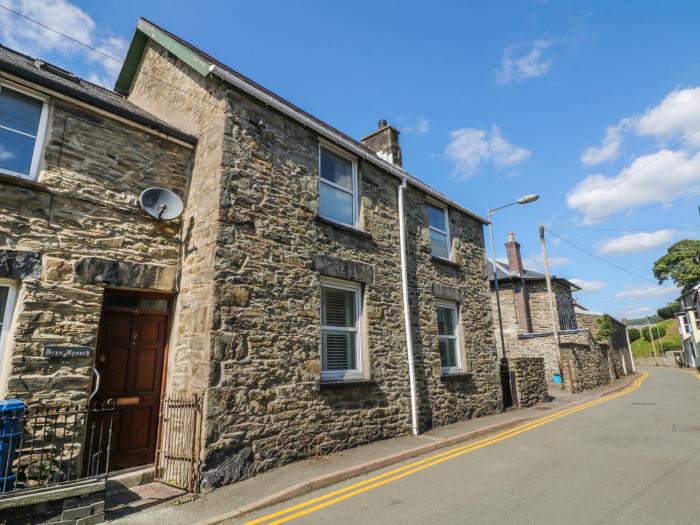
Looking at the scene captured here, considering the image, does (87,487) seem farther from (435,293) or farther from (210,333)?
(435,293)

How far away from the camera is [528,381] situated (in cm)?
1324

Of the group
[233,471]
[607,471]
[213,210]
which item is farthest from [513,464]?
[213,210]

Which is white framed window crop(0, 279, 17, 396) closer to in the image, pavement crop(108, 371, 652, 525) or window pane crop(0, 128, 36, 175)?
window pane crop(0, 128, 36, 175)

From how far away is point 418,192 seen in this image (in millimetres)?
11227

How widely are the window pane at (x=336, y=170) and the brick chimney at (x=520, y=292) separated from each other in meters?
18.8

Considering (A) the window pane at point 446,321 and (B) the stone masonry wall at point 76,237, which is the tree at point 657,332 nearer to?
(A) the window pane at point 446,321

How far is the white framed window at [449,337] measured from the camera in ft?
34.8

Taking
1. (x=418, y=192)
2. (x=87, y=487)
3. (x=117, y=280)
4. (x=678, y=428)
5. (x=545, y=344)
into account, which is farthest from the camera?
(x=545, y=344)

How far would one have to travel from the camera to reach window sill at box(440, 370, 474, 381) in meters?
9.99

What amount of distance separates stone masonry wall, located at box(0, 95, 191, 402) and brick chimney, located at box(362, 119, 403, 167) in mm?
8245

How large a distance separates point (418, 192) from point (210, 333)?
726cm

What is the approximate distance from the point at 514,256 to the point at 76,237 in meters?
24.9

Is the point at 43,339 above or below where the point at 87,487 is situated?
above

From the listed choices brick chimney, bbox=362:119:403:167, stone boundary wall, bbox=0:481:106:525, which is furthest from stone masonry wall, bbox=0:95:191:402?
brick chimney, bbox=362:119:403:167
